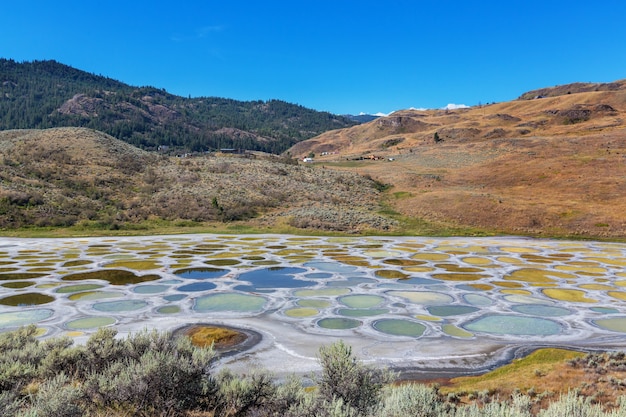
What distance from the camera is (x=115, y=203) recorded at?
53.0 m

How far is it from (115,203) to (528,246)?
47662 millimetres

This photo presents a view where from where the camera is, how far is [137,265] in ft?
84.7

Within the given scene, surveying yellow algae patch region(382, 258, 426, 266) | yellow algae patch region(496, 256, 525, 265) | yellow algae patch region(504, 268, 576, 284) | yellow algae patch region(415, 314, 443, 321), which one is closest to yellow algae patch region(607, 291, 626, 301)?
yellow algae patch region(504, 268, 576, 284)

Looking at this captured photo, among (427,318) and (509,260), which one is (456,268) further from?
(427,318)

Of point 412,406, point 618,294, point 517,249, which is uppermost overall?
point 412,406

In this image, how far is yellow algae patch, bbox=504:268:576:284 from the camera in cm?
2280

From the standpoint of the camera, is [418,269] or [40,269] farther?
[418,269]

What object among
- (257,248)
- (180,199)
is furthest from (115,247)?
(180,199)

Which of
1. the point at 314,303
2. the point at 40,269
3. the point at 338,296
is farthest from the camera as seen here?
the point at 40,269

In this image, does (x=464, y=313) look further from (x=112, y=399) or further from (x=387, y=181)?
(x=387, y=181)

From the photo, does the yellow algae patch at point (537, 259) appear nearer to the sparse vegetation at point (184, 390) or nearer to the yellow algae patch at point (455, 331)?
the yellow algae patch at point (455, 331)

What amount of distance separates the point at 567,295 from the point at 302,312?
1293 cm

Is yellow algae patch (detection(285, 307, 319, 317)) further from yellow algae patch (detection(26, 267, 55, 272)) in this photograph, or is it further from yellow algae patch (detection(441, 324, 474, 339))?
yellow algae patch (detection(26, 267, 55, 272))

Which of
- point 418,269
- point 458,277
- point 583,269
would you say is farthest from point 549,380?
point 583,269
